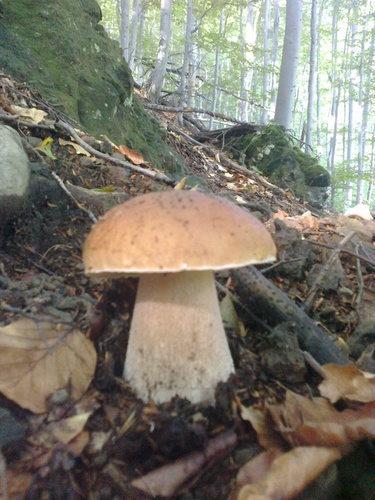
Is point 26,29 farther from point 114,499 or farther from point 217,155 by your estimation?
point 114,499

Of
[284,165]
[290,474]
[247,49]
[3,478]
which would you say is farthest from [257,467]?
[247,49]

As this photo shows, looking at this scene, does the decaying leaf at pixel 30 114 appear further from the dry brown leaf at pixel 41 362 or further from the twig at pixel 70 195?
the dry brown leaf at pixel 41 362

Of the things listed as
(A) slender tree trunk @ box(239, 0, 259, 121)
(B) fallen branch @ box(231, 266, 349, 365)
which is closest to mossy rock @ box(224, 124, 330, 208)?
(A) slender tree trunk @ box(239, 0, 259, 121)

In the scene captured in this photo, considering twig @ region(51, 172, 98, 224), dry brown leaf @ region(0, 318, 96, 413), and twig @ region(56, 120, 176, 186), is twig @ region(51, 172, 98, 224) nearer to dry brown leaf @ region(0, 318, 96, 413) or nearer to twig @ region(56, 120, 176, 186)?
twig @ region(56, 120, 176, 186)

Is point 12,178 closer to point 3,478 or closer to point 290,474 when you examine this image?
point 3,478

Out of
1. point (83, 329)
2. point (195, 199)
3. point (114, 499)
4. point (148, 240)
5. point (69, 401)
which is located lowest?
point (114, 499)

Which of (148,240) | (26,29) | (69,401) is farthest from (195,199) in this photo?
(26,29)
